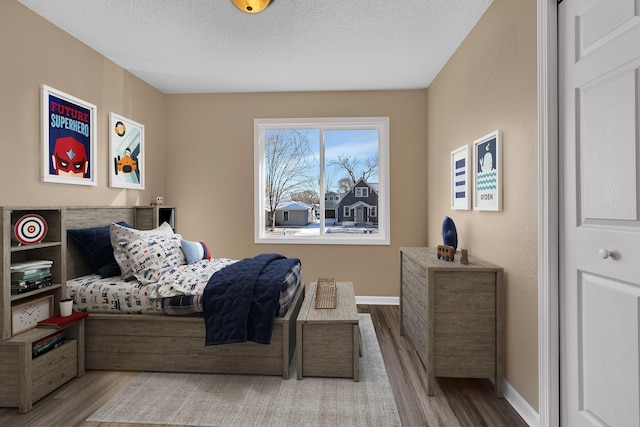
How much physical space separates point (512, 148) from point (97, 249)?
328cm

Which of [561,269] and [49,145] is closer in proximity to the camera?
[561,269]

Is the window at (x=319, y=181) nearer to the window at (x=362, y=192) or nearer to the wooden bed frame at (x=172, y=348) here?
the window at (x=362, y=192)

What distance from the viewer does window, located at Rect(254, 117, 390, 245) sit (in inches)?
167

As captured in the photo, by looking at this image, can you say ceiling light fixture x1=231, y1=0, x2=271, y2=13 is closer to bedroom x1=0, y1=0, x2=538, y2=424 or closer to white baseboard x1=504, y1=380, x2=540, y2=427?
bedroom x1=0, y1=0, x2=538, y2=424

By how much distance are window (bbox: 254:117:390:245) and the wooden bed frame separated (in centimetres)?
192

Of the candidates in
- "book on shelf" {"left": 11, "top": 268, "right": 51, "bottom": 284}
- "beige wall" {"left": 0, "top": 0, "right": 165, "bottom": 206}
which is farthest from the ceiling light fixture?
"book on shelf" {"left": 11, "top": 268, "right": 51, "bottom": 284}

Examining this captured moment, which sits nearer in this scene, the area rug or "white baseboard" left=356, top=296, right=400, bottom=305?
the area rug

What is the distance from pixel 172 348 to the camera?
245 cm

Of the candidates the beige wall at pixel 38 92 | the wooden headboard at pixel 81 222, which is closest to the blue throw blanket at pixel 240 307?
the wooden headboard at pixel 81 222

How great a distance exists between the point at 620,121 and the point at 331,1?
1.92 m

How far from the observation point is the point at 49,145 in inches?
102

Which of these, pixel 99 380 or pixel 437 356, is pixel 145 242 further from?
pixel 437 356

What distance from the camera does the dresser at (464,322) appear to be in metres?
2.17

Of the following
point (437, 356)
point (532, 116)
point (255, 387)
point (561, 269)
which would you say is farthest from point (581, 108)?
point (255, 387)
